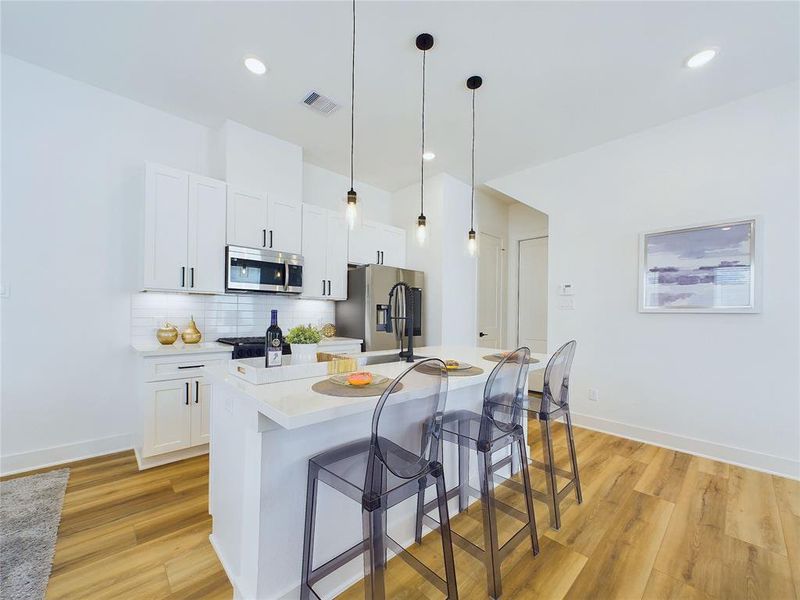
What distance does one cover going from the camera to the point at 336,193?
14.6 ft

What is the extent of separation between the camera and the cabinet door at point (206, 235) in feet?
9.79

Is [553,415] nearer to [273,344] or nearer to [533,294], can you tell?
[273,344]

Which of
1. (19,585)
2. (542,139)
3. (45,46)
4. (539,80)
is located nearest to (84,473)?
(19,585)

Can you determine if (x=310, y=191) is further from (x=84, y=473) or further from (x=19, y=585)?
(x=19, y=585)

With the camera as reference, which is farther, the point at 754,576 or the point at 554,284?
the point at 554,284

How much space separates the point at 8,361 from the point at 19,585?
1.79 m

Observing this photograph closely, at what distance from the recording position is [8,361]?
99.3 inches

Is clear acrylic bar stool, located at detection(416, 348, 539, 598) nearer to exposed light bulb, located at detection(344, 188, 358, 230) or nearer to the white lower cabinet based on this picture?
exposed light bulb, located at detection(344, 188, 358, 230)

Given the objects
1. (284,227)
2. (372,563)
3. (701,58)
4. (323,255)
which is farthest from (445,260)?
(372,563)

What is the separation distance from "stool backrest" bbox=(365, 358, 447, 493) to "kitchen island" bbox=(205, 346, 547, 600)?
131 millimetres

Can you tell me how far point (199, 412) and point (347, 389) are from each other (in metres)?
2.07

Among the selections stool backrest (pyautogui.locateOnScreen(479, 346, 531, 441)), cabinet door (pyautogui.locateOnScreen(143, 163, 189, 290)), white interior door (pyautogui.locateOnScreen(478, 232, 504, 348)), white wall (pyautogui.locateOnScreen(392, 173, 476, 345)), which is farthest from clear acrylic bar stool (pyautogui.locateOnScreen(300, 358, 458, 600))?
white interior door (pyautogui.locateOnScreen(478, 232, 504, 348))

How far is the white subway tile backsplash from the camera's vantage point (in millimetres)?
3043

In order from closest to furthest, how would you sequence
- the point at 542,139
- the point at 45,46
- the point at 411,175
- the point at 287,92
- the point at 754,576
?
the point at 754,576 < the point at 45,46 < the point at 287,92 < the point at 542,139 < the point at 411,175
